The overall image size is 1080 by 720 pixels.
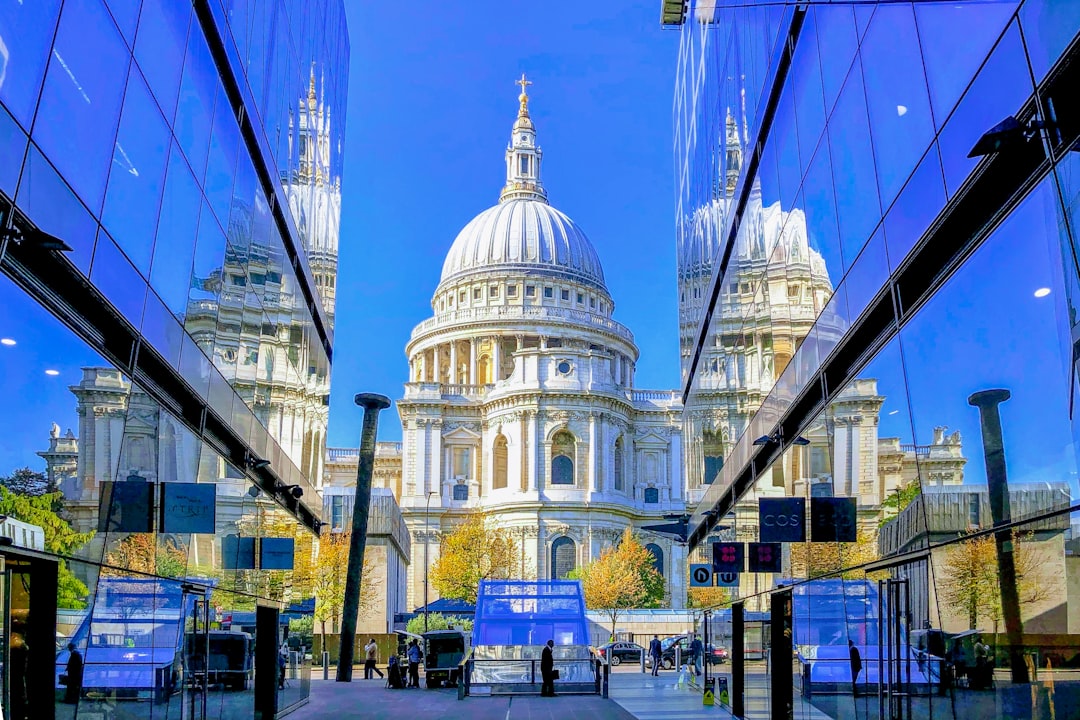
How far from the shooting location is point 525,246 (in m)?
127

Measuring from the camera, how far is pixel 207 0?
1400 centimetres

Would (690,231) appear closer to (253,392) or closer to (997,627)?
(253,392)

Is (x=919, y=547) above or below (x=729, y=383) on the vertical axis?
below

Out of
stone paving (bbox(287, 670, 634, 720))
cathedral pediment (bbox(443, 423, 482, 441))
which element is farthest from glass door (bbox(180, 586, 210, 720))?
cathedral pediment (bbox(443, 423, 482, 441))

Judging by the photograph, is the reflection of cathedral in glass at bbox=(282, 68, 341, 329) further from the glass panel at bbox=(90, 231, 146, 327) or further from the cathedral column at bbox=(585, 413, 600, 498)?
the cathedral column at bbox=(585, 413, 600, 498)

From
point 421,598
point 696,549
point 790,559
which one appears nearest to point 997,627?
point 790,559

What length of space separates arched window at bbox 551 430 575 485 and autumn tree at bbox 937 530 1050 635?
3606 inches

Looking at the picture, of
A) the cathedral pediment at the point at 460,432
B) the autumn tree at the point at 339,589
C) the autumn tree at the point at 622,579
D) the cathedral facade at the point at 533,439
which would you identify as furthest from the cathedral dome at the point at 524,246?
the autumn tree at the point at 339,589

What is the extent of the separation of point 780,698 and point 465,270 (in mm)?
112465

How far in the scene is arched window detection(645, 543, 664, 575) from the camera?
97.0 metres

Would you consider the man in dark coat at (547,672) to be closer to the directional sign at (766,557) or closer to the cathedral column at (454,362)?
the directional sign at (766,557)

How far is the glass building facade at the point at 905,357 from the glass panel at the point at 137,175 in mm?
6857

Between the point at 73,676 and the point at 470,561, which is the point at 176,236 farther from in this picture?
the point at 470,561

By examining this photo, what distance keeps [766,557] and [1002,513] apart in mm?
9503
